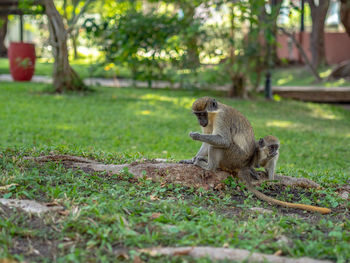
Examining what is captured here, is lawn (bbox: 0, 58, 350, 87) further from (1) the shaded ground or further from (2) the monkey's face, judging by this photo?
(1) the shaded ground

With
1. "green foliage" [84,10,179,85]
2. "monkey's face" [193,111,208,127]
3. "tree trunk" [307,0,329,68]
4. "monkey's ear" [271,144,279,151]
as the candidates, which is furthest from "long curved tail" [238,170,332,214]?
"tree trunk" [307,0,329,68]

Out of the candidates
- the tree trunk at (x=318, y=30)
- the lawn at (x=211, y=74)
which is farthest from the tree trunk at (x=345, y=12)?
the tree trunk at (x=318, y=30)

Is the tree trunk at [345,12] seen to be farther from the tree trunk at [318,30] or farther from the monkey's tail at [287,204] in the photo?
the monkey's tail at [287,204]

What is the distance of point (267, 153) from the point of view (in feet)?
16.7

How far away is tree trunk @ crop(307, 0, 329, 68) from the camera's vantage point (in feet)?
67.4

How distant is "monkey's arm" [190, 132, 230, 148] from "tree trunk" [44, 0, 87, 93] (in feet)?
30.4

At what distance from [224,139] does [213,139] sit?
123 millimetres

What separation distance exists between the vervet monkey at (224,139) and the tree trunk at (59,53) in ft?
29.3

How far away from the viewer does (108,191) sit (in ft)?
14.1

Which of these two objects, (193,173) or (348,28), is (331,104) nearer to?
(348,28)

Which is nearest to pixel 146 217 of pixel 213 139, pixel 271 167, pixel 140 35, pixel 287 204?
pixel 213 139

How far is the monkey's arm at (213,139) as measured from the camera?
4.79 m

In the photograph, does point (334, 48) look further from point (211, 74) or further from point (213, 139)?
point (213, 139)

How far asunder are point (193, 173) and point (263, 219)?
4.13ft
